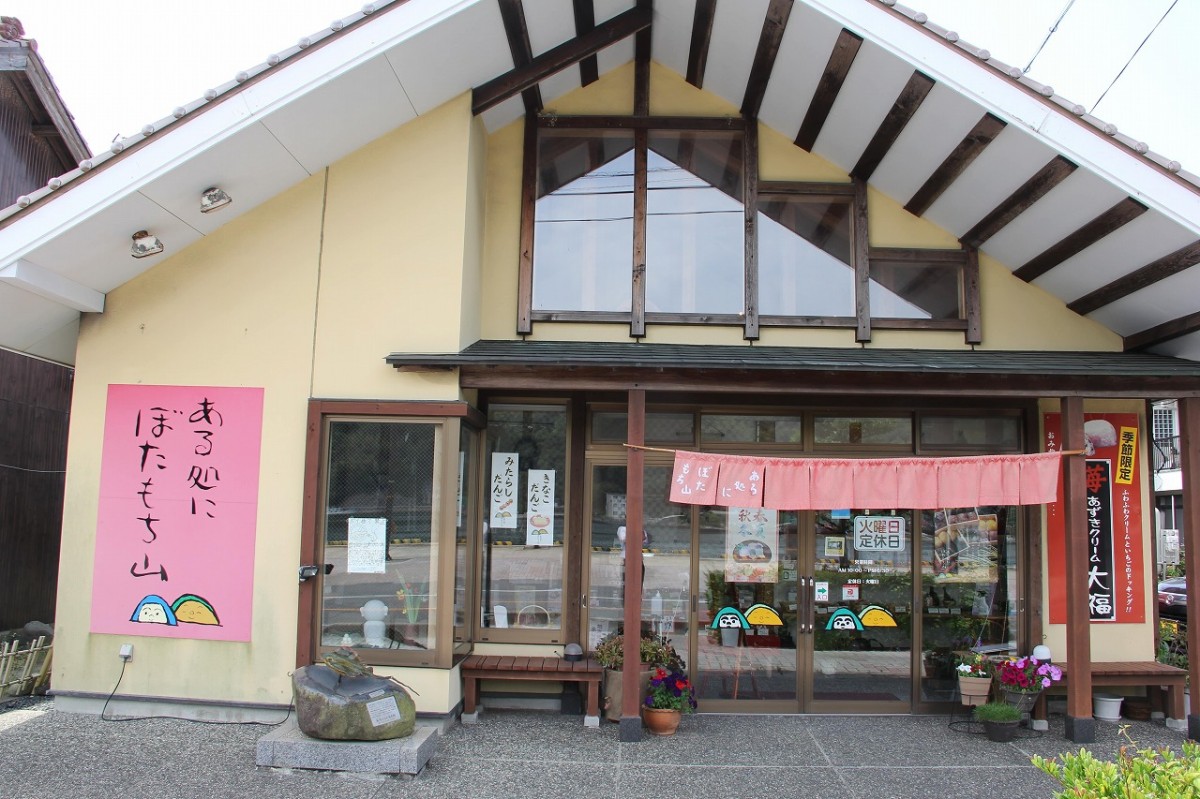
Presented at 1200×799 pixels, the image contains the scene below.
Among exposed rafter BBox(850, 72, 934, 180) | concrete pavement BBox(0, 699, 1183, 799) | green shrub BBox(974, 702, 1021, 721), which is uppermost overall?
exposed rafter BBox(850, 72, 934, 180)

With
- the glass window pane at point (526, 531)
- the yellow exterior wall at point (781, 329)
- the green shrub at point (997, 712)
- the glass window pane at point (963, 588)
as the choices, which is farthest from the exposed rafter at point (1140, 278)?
the glass window pane at point (526, 531)

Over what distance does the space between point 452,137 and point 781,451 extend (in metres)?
4.43

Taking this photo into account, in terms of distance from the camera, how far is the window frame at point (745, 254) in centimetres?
835

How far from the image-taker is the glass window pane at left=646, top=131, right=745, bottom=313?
27.8ft

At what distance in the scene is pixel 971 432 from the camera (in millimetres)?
8500

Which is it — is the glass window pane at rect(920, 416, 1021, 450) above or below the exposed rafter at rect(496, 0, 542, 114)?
below

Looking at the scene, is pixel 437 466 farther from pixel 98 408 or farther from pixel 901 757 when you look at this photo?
pixel 901 757

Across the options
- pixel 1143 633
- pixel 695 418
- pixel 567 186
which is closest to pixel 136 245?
pixel 567 186

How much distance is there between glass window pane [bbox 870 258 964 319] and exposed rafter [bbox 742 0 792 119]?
6.72 feet

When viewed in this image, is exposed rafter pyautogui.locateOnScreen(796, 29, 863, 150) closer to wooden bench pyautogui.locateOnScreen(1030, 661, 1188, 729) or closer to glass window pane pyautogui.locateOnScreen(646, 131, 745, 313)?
glass window pane pyautogui.locateOnScreen(646, 131, 745, 313)

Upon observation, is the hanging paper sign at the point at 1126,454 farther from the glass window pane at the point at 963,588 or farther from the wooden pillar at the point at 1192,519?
the glass window pane at the point at 963,588

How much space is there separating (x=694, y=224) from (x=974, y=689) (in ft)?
17.1

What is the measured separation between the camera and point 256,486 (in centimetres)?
737

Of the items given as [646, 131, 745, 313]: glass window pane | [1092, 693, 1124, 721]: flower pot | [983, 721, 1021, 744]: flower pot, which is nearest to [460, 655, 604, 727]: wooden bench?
[983, 721, 1021, 744]: flower pot
